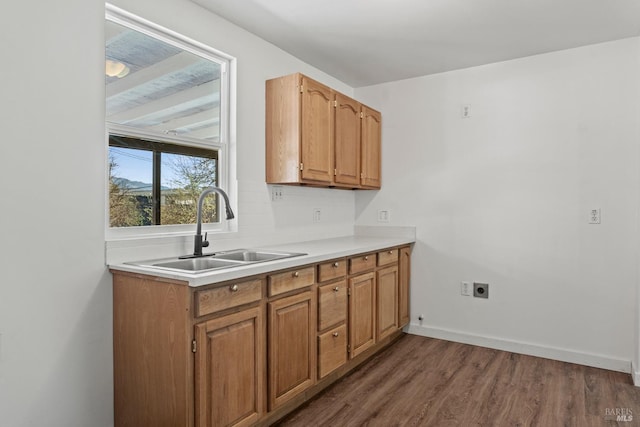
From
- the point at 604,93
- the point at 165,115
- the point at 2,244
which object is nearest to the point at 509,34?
the point at 604,93

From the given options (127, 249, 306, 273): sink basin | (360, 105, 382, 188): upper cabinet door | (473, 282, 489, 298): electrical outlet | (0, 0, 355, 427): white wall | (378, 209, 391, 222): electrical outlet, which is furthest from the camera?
(378, 209, 391, 222): electrical outlet

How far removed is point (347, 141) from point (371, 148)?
1.48ft

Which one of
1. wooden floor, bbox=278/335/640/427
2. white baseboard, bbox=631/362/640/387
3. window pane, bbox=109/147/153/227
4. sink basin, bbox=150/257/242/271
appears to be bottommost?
wooden floor, bbox=278/335/640/427

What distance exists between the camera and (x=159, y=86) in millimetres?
2389

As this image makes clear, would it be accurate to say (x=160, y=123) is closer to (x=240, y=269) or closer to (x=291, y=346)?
(x=240, y=269)

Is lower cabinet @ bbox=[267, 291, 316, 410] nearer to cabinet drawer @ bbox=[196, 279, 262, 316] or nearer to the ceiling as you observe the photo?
cabinet drawer @ bbox=[196, 279, 262, 316]

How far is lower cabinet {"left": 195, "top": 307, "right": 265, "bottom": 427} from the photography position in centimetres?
174

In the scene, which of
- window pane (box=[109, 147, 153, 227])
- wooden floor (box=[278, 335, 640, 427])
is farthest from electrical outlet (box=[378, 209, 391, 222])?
window pane (box=[109, 147, 153, 227])

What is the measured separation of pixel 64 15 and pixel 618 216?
3.69 metres

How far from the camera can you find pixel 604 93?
305 centimetres

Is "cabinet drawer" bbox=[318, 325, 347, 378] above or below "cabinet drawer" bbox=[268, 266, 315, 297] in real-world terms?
below

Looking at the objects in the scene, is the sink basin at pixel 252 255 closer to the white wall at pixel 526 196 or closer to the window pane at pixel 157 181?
the window pane at pixel 157 181

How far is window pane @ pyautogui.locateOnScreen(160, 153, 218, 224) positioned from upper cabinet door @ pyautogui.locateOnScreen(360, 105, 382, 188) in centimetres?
151

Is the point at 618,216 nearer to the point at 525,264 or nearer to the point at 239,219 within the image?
the point at 525,264
